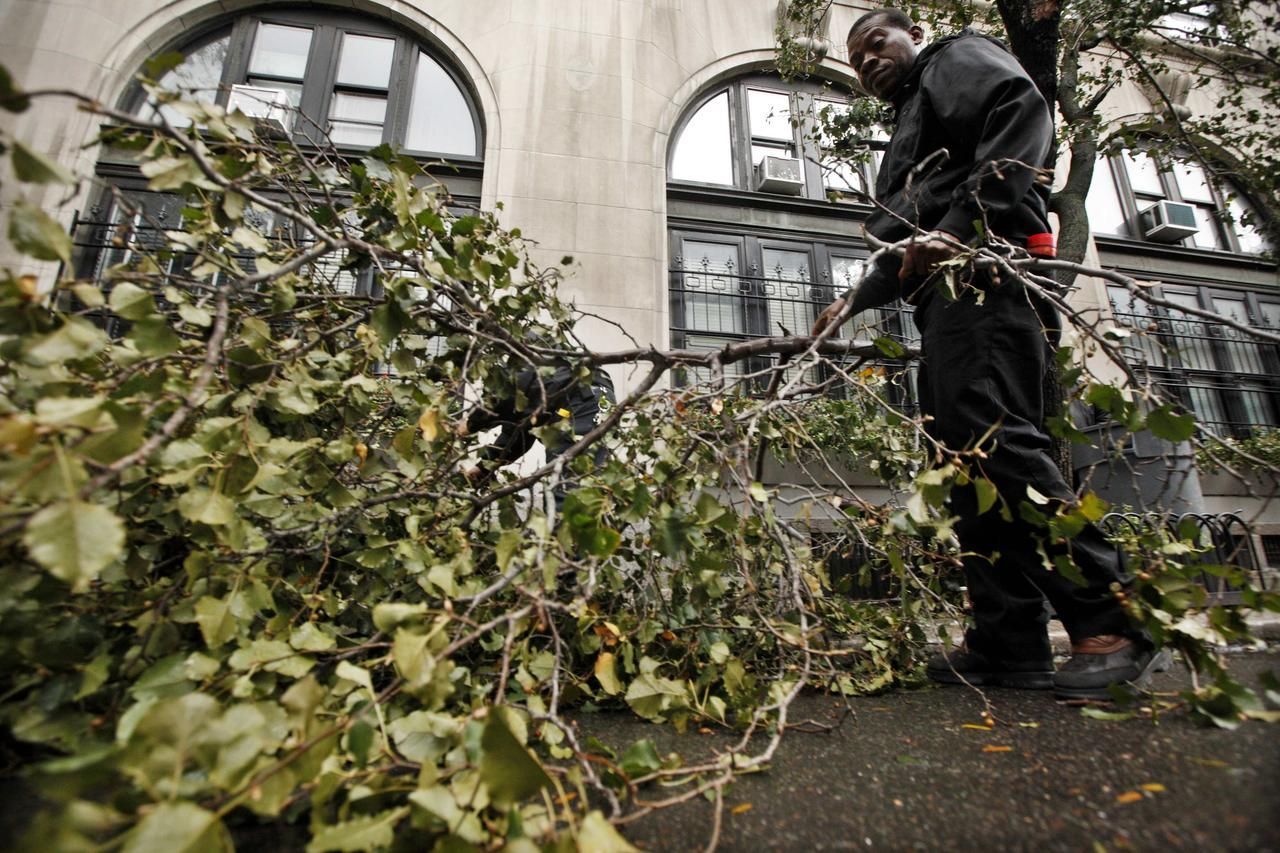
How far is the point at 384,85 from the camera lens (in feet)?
23.7

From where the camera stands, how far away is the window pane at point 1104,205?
9.30 metres

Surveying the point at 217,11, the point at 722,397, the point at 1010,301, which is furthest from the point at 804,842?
the point at 217,11

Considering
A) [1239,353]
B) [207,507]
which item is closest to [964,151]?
[207,507]

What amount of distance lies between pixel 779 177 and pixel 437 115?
4.52m

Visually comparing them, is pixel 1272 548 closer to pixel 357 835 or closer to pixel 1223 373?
pixel 1223 373

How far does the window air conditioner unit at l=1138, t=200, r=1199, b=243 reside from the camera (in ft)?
29.8

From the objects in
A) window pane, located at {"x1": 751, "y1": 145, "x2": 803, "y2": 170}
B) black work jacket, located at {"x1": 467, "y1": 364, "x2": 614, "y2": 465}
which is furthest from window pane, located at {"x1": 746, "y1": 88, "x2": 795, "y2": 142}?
black work jacket, located at {"x1": 467, "y1": 364, "x2": 614, "y2": 465}

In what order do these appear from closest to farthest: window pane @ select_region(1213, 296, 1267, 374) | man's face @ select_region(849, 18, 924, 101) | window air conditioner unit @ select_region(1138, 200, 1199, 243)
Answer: man's face @ select_region(849, 18, 924, 101), window pane @ select_region(1213, 296, 1267, 374), window air conditioner unit @ select_region(1138, 200, 1199, 243)

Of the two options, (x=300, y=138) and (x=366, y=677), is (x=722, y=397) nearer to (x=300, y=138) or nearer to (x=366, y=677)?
(x=366, y=677)

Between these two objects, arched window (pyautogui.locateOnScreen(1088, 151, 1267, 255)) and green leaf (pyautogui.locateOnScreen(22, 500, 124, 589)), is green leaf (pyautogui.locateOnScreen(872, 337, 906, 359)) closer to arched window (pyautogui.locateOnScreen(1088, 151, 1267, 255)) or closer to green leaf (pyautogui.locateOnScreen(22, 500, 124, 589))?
green leaf (pyautogui.locateOnScreen(22, 500, 124, 589))

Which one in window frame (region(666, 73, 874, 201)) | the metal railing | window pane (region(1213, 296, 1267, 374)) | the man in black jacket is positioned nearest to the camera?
the man in black jacket

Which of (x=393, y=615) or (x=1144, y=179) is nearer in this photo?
(x=393, y=615)

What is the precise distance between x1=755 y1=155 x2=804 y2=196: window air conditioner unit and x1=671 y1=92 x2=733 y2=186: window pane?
1.38ft

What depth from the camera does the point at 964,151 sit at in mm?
2154
